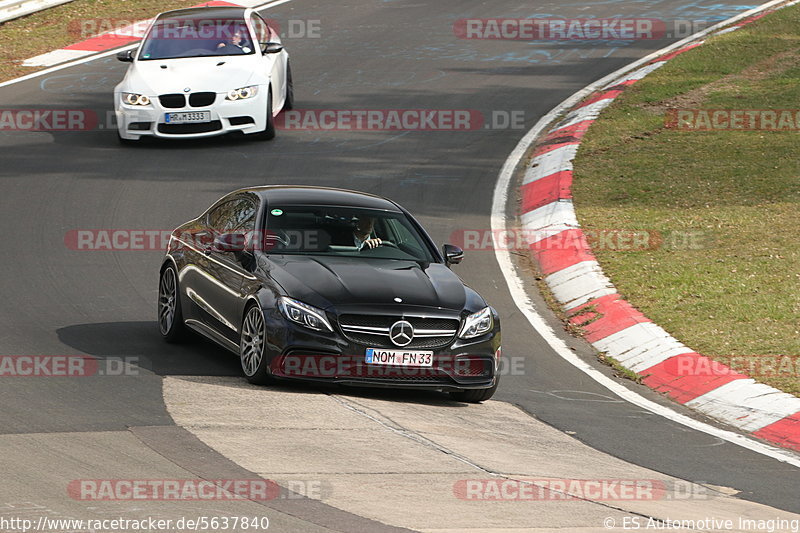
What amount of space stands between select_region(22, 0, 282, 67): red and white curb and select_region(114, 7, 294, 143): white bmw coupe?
4945 millimetres

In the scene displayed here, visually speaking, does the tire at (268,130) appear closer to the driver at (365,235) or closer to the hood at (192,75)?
the hood at (192,75)

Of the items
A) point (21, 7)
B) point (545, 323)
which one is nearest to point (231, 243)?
point (545, 323)

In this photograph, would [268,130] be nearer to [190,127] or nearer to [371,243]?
[190,127]

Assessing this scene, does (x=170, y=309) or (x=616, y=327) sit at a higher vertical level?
(x=170, y=309)

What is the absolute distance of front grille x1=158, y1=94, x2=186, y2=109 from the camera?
60.7 feet

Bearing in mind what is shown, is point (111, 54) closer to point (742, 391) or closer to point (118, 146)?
point (118, 146)

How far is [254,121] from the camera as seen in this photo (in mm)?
19031

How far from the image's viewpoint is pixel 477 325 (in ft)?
32.9

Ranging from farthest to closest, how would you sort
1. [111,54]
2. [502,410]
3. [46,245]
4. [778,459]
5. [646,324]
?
[111,54] → [46,245] → [646,324] → [502,410] → [778,459]

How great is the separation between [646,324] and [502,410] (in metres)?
2.92

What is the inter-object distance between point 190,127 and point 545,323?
7.77 m

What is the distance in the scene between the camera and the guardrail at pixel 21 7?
26766 millimetres

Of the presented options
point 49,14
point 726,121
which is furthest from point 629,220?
point 49,14

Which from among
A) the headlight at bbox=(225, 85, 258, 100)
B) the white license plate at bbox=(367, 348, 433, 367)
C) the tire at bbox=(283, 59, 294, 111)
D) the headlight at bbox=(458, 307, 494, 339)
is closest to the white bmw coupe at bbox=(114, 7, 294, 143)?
the headlight at bbox=(225, 85, 258, 100)
